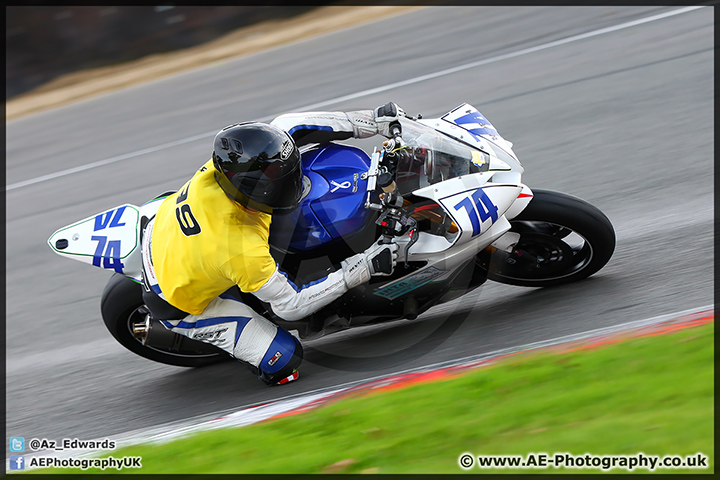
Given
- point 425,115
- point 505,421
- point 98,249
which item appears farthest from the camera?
point 425,115

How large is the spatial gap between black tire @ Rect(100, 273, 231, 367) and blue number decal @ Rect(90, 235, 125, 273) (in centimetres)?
18

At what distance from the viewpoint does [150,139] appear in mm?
8945

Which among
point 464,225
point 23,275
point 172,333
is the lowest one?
point 23,275

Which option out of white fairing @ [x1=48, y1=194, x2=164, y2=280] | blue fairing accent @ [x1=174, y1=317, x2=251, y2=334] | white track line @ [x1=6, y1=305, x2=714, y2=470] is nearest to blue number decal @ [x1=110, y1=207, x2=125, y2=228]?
white fairing @ [x1=48, y1=194, x2=164, y2=280]

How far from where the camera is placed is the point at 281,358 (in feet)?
13.9

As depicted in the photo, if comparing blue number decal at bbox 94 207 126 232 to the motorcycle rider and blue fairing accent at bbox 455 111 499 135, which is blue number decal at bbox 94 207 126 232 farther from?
blue fairing accent at bbox 455 111 499 135

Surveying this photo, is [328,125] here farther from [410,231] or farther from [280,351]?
[280,351]

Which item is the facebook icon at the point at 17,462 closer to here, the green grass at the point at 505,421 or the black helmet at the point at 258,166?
the green grass at the point at 505,421

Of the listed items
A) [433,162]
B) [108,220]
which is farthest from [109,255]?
[433,162]

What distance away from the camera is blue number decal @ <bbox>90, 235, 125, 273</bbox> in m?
4.27

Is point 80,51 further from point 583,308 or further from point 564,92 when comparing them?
point 583,308

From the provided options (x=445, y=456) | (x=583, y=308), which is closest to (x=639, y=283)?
(x=583, y=308)

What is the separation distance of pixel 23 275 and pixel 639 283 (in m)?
5.23

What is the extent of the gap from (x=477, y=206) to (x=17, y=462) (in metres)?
2.96
